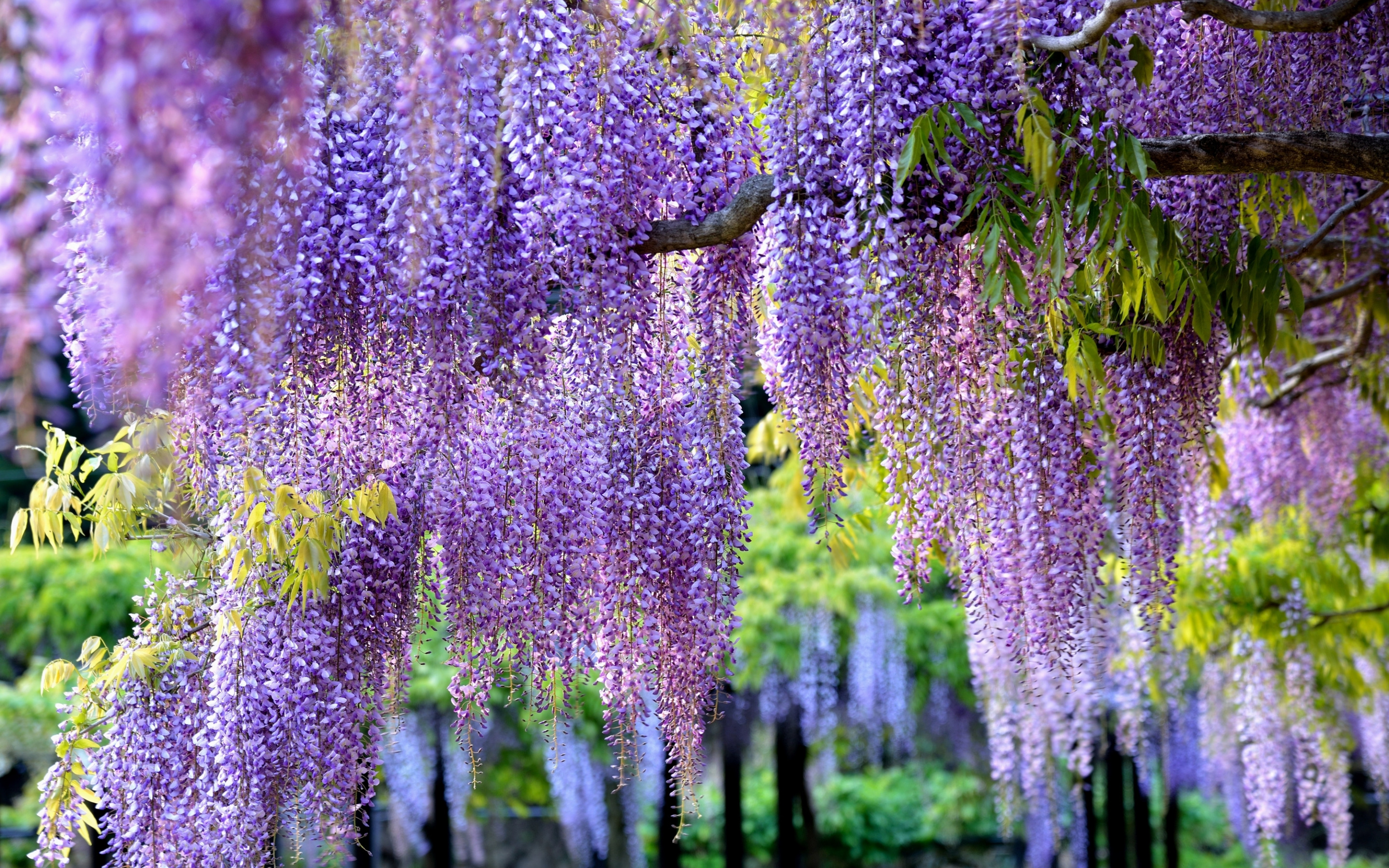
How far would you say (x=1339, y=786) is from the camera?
6.88m

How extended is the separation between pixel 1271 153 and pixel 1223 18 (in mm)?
338

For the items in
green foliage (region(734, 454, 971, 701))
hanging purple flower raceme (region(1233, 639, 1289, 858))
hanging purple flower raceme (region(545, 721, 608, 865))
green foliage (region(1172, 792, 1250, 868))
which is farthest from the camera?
green foliage (region(1172, 792, 1250, 868))

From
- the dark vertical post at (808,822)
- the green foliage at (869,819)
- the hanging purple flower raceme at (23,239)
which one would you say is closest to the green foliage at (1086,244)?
the hanging purple flower raceme at (23,239)

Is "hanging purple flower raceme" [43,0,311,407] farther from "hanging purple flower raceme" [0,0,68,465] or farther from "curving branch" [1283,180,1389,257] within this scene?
"curving branch" [1283,180,1389,257]

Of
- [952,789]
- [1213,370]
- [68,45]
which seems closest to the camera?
[68,45]

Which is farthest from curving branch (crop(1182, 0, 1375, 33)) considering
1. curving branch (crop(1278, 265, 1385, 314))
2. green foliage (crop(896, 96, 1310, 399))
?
curving branch (crop(1278, 265, 1385, 314))

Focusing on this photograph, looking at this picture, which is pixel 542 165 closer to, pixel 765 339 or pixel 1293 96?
pixel 765 339

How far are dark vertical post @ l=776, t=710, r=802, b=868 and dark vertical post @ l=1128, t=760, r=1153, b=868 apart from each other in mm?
2441

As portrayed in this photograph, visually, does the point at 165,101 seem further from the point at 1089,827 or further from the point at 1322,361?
the point at 1089,827

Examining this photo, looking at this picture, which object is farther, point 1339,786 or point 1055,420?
point 1339,786

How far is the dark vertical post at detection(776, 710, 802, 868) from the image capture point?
7.94 metres

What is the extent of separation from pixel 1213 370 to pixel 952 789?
8668mm

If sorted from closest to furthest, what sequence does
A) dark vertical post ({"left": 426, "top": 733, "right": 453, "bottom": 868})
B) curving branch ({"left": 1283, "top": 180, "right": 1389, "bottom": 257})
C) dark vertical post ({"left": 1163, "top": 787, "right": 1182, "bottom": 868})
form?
curving branch ({"left": 1283, "top": 180, "right": 1389, "bottom": 257}), dark vertical post ({"left": 426, "top": 733, "right": 453, "bottom": 868}), dark vertical post ({"left": 1163, "top": 787, "right": 1182, "bottom": 868})

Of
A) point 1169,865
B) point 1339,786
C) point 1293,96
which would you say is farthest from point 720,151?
point 1169,865
